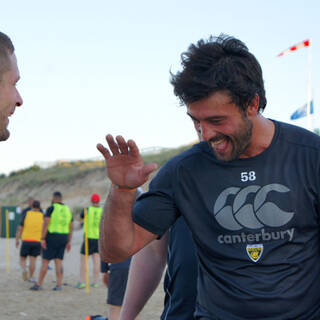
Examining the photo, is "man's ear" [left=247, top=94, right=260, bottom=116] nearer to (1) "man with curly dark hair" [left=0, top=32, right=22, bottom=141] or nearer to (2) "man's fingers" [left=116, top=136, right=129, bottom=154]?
(2) "man's fingers" [left=116, top=136, right=129, bottom=154]

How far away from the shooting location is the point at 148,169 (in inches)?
85.8

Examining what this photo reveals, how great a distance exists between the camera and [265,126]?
2.45m

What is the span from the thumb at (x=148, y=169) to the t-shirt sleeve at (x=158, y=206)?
26 cm

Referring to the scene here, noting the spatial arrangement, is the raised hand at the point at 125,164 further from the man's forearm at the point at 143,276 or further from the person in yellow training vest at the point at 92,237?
the person in yellow training vest at the point at 92,237

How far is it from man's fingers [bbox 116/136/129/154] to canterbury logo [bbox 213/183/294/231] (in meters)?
0.45

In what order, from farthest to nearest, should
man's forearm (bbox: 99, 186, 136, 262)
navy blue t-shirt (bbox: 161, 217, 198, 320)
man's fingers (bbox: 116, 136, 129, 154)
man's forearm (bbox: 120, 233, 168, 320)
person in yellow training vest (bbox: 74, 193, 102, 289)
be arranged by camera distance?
person in yellow training vest (bbox: 74, 193, 102, 289), man's forearm (bbox: 120, 233, 168, 320), navy blue t-shirt (bbox: 161, 217, 198, 320), man's forearm (bbox: 99, 186, 136, 262), man's fingers (bbox: 116, 136, 129, 154)

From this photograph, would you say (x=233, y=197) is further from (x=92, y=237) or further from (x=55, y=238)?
(x=92, y=237)

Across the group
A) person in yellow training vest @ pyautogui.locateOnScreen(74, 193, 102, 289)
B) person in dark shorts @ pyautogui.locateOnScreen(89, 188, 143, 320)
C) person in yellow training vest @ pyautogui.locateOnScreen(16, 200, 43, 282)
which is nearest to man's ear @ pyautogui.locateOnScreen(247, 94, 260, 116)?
person in dark shorts @ pyautogui.locateOnScreen(89, 188, 143, 320)

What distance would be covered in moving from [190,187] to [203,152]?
17cm

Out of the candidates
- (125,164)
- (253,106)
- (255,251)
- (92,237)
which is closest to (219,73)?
(253,106)

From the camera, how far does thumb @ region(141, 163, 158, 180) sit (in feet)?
7.11

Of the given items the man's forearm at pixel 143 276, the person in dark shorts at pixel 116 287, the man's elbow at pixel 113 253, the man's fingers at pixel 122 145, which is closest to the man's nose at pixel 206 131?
the man's fingers at pixel 122 145

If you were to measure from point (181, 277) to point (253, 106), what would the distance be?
0.89 m

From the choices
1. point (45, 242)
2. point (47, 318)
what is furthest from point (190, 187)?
point (45, 242)
